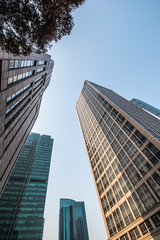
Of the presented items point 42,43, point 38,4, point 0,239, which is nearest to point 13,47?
point 42,43

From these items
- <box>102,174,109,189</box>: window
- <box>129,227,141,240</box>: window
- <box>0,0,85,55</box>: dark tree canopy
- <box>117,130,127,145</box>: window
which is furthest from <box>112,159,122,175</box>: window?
<box>0,0,85,55</box>: dark tree canopy

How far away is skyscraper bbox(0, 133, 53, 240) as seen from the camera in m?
54.6

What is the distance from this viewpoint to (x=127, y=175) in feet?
105

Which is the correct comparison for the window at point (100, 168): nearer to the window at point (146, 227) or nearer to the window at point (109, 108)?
the window at point (146, 227)

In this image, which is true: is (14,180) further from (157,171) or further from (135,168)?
(157,171)

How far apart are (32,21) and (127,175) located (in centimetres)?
3577

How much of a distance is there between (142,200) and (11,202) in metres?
65.1

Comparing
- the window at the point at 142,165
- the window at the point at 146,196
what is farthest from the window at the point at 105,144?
the window at the point at 146,196

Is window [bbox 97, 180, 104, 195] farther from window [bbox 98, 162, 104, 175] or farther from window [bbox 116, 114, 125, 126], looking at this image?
window [bbox 116, 114, 125, 126]

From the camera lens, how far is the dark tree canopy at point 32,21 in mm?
9555

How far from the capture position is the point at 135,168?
3003cm

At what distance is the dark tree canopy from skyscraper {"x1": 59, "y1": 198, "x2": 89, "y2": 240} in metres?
204

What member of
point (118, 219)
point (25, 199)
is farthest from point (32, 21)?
point (25, 199)

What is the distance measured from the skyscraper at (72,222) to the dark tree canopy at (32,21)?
20411 cm
